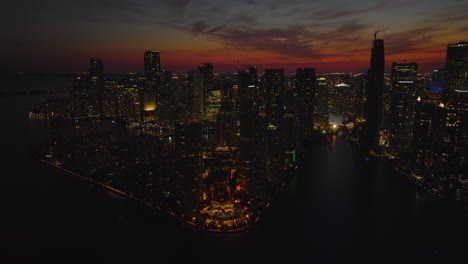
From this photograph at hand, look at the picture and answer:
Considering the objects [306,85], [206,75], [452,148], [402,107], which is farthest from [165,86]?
[452,148]

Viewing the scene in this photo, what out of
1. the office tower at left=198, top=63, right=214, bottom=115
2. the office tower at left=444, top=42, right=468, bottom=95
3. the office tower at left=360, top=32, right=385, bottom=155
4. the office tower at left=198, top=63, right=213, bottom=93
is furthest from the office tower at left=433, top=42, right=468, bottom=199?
the office tower at left=198, top=63, right=213, bottom=93

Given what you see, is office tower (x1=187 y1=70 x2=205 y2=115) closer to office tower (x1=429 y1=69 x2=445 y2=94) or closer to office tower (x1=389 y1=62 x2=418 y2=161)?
office tower (x1=389 y1=62 x2=418 y2=161)

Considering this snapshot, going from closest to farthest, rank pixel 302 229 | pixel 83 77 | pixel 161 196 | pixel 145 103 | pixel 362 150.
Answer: pixel 302 229 < pixel 161 196 < pixel 362 150 < pixel 145 103 < pixel 83 77

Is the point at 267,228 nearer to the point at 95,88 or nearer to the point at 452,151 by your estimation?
the point at 452,151

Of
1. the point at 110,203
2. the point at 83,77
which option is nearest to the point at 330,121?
the point at 110,203

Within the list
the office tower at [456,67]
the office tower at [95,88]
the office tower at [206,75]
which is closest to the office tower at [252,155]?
the office tower at [456,67]

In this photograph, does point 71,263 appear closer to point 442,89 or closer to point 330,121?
point 442,89
